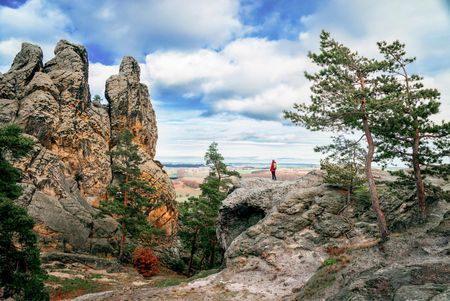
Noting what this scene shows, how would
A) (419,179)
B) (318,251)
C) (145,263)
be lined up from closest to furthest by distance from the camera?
(419,179)
(318,251)
(145,263)

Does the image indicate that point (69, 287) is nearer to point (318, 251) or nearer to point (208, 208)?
point (208, 208)

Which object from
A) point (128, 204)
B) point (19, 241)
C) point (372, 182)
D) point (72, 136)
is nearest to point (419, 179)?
point (372, 182)

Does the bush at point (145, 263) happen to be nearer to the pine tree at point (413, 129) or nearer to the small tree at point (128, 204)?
the small tree at point (128, 204)

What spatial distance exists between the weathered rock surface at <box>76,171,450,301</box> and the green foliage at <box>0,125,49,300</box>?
505 cm

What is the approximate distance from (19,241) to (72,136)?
39820mm

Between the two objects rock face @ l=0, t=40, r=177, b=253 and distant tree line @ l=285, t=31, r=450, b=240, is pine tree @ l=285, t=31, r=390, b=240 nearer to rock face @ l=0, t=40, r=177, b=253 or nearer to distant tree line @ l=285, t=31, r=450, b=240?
distant tree line @ l=285, t=31, r=450, b=240

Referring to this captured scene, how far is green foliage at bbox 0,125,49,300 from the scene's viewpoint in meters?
18.3

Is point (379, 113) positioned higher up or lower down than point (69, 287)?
higher up

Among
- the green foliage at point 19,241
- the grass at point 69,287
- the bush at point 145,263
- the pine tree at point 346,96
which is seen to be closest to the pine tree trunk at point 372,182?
the pine tree at point 346,96

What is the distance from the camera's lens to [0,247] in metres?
19.0

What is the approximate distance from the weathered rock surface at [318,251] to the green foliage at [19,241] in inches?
199

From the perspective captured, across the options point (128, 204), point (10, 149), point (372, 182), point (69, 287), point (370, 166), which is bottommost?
point (69, 287)

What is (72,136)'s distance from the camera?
182ft

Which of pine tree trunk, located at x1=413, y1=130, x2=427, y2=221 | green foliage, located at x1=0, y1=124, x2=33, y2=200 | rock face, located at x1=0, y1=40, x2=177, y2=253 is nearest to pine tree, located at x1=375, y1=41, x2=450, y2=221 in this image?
pine tree trunk, located at x1=413, y1=130, x2=427, y2=221
